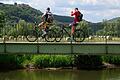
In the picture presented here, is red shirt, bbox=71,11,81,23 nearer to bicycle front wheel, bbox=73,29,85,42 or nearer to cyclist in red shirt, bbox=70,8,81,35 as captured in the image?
cyclist in red shirt, bbox=70,8,81,35

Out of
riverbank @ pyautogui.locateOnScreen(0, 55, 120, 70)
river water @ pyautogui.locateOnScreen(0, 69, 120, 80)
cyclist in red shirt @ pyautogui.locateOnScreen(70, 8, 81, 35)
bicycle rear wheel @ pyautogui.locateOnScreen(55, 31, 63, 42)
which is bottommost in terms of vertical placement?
river water @ pyautogui.locateOnScreen(0, 69, 120, 80)

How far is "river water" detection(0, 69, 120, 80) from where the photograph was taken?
64062mm

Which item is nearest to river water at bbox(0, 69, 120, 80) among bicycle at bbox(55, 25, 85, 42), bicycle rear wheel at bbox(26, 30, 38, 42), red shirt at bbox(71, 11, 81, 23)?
bicycle rear wheel at bbox(26, 30, 38, 42)

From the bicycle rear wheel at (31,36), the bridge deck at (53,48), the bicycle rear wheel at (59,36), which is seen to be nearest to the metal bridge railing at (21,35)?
the bicycle rear wheel at (59,36)

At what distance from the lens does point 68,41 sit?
122 feet

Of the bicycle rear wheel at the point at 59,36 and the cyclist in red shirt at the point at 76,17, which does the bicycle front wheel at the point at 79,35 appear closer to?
the cyclist in red shirt at the point at 76,17

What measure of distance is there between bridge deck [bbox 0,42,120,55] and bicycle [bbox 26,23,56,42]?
1.37 meters

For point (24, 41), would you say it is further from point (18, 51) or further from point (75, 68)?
point (75, 68)

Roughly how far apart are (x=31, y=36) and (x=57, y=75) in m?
31.6

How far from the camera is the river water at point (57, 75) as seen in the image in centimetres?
6406

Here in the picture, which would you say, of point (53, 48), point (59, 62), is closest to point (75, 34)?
point (53, 48)

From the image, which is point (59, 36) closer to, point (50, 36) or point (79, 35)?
point (50, 36)

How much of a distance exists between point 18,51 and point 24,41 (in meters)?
2.70

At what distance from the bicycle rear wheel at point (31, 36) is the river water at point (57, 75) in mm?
26033
